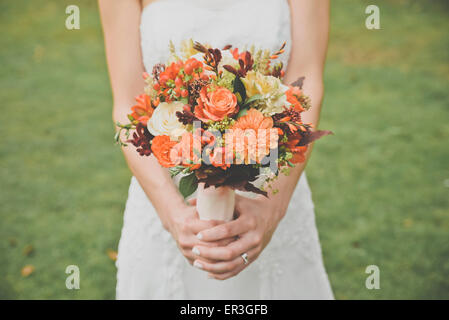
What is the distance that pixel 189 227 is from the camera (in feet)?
6.45

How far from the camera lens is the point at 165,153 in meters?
1.55

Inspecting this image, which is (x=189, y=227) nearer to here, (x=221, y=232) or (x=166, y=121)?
(x=221, y=232)

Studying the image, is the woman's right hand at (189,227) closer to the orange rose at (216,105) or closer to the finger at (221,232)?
the finger at (221,232)

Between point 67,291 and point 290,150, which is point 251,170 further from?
point 67,291

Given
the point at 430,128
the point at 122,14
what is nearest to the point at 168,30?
the point at 122,14

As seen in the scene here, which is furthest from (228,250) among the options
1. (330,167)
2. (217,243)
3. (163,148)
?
(330,167)

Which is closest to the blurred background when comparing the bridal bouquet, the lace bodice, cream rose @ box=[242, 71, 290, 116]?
the lace bodice

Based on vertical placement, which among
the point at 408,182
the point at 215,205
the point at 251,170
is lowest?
the point at 408,182

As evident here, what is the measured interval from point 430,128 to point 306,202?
4.17m

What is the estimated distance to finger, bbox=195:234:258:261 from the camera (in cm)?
189

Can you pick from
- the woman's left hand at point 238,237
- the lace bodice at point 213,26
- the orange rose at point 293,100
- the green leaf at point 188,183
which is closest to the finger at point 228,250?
the woman's left hand at point 238,237

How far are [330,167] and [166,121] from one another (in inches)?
166

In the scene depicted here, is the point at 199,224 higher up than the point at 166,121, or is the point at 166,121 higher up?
the point at 166,121

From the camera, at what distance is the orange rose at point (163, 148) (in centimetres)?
155
